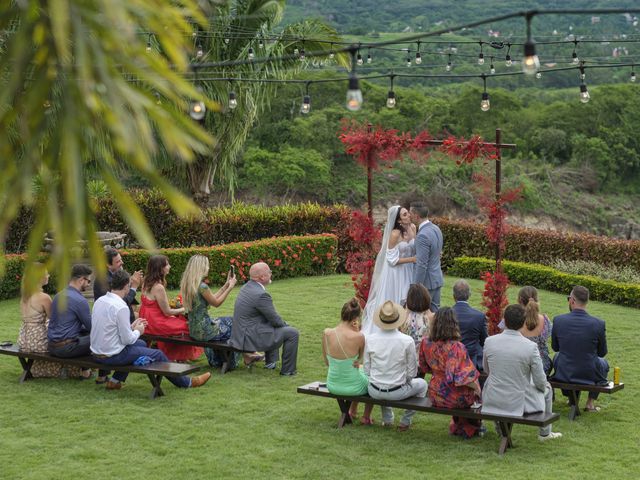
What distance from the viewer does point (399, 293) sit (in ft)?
36.1

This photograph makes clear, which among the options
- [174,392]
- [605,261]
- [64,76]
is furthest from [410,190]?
[64,76]

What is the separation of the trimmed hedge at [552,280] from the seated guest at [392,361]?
8.16 meters

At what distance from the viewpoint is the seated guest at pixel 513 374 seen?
279 inches

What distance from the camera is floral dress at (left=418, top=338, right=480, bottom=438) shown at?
725cm

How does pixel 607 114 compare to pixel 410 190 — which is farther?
pixel 607 114

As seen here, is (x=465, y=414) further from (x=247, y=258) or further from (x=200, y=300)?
(x=247, y=258)

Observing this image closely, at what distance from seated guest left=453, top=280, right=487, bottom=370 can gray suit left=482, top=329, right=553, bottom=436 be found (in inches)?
50.6

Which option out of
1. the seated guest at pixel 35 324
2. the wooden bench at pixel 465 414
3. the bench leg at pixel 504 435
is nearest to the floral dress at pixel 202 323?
the seated guest at pixel 35 324

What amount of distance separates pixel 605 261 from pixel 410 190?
2023 cm

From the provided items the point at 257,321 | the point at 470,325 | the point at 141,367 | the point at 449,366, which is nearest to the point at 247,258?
the point at 257,321

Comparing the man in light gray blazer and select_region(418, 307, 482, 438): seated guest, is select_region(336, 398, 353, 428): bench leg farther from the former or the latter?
the man in light gray blazer

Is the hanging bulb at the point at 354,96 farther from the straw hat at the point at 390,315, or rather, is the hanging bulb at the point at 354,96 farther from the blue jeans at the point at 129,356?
the blue jeans at the point at 129,356

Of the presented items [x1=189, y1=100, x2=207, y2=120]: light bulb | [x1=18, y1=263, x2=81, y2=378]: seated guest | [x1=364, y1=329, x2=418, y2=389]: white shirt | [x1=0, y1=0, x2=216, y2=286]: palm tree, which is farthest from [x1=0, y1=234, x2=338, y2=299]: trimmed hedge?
[x1=0, y1=0, x2=216, y2=286]: palm tree

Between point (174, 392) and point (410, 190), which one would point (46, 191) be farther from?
point (410, 190)
